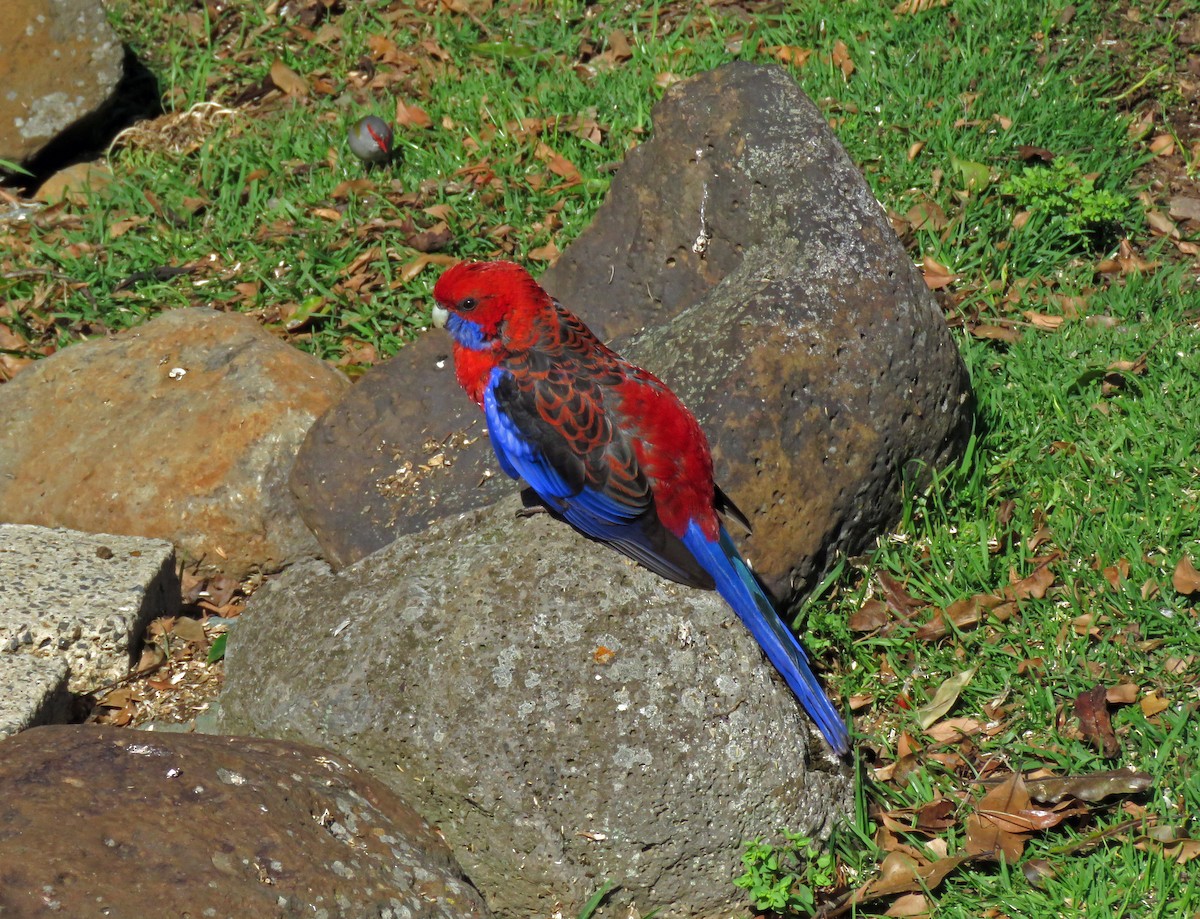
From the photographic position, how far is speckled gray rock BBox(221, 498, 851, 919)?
2.88 metres

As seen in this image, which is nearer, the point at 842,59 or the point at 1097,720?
the point at 1097,720

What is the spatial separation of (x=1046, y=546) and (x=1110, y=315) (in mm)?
1207

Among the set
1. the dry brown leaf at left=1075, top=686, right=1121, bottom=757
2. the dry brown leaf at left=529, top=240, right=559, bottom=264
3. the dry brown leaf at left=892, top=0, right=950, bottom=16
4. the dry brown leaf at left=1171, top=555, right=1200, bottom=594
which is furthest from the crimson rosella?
the dry brown leaf at left=892, top=0, right=950, bottom=16

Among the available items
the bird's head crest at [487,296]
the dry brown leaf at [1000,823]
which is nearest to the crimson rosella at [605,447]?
the bird's head crest at [487,296]

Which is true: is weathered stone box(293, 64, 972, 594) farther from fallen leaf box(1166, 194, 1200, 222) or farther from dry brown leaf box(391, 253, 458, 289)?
fallen leaf box(1166, 194, 1200, 222)

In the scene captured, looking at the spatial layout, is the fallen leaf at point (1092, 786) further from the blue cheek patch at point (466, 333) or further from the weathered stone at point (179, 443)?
the weathered stone at point (179, 443)

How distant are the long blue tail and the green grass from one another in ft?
0.75

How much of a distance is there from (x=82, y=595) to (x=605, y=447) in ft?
5.72

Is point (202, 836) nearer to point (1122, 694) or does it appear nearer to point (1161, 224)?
point (1122, 694)

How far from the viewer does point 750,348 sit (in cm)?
340

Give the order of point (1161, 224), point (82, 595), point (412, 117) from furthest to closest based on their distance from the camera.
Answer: point (412, 117)
point (1161, 224)
point (82, 595)

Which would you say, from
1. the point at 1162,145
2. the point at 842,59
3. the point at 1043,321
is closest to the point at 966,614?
the point at 1043,321

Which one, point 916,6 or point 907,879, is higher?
point 916,6

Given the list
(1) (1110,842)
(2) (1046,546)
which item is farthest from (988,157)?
(1) (1110,842)
